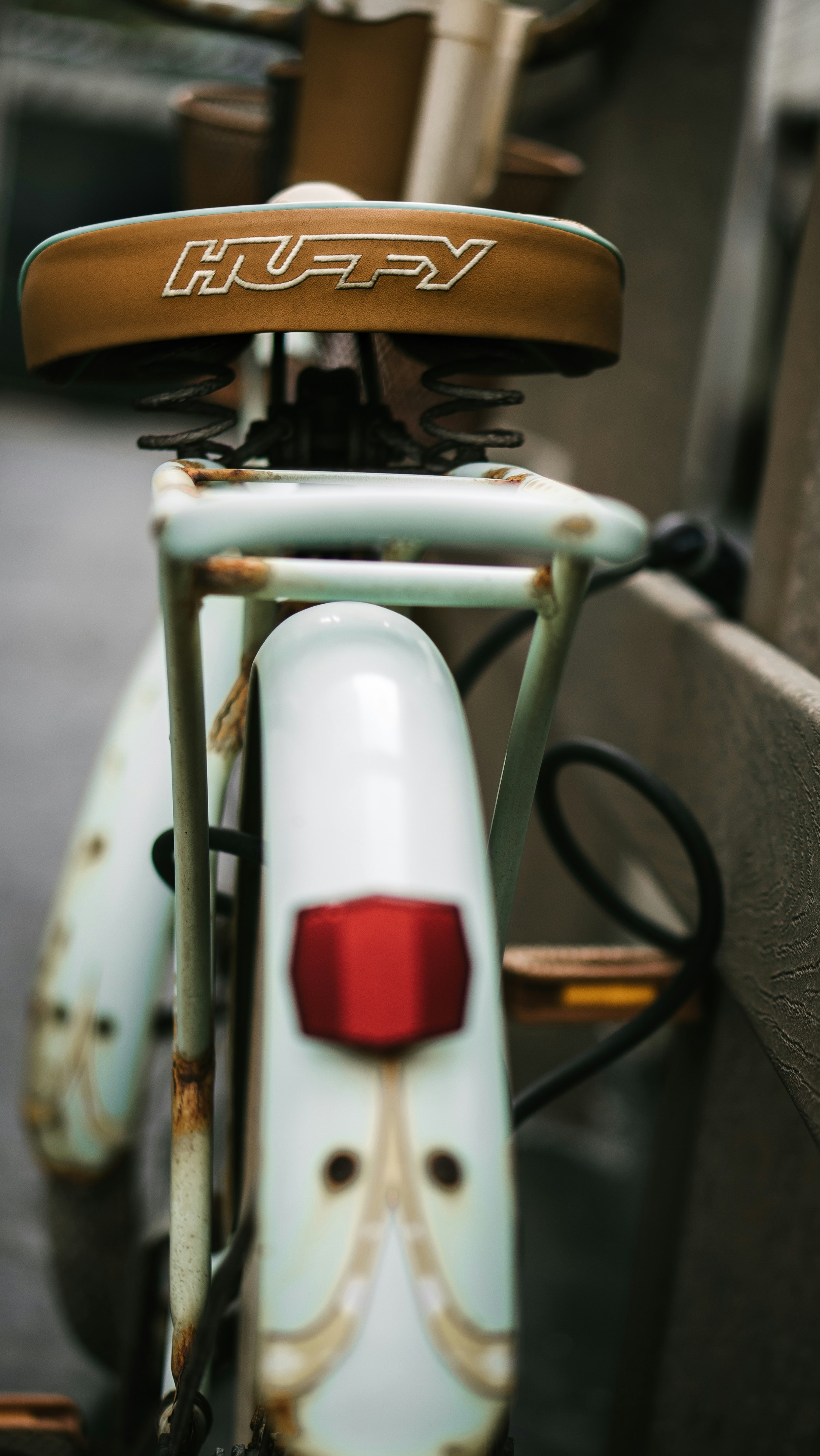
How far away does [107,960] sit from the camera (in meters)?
0.83

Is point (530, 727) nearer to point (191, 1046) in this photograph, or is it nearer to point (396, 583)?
point (396, 583)

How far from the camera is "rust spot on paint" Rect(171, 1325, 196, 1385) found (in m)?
0.50

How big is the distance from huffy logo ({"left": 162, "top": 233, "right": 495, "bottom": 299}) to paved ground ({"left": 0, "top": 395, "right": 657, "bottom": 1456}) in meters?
0.99

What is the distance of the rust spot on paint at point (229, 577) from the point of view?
40cm

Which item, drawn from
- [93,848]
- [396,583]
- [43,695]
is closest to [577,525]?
[396,583]

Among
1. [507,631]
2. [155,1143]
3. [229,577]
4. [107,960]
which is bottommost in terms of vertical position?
[155,1143]

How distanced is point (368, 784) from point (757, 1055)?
25.2 inches

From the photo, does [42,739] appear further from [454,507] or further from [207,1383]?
[454,507]

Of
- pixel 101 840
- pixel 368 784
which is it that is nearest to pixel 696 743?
pixel 101 840

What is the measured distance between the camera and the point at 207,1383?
0.57m

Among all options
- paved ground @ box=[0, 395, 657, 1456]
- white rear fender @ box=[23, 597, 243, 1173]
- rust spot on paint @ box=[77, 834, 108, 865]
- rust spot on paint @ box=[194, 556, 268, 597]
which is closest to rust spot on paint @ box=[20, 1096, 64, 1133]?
white rear fender @ box=[23, 597, 243, 1173]

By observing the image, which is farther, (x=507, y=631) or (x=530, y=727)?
(x=507, y=631)

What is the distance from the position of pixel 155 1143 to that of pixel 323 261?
46.8 inches

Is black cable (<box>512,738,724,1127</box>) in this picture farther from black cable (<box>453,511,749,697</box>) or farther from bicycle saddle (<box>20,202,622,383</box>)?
bicycle saddle (<box>20,202,622,383</box>)
